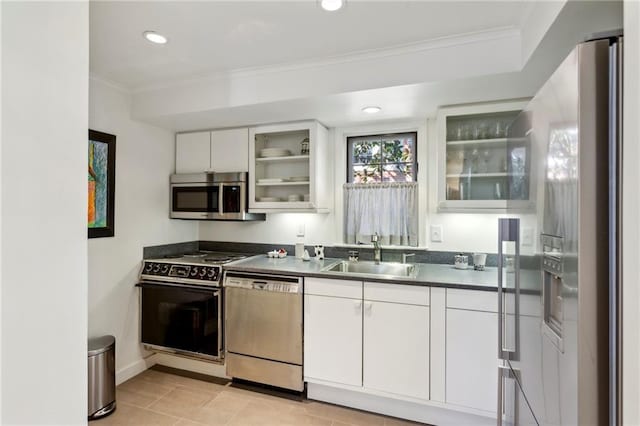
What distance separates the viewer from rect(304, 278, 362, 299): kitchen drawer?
2.29 metres

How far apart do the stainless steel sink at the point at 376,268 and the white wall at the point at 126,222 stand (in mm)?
1698

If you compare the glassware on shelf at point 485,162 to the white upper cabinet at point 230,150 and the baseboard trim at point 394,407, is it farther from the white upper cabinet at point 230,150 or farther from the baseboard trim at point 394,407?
the white upper cabinet at point 230,150

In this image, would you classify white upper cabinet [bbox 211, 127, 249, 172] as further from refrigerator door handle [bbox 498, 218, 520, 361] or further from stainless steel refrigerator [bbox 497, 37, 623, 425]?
stainless steel refrigerator [bbox 497, 37, 623, 425]

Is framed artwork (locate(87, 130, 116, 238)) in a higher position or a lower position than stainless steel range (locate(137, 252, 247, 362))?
higher

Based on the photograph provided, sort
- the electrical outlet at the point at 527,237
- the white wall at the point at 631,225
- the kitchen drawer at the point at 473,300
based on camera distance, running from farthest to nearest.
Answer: the kitchen drawer at the point at 473,300
the electrical outlet at the point at 527,237
the white wall at the point at 631,225

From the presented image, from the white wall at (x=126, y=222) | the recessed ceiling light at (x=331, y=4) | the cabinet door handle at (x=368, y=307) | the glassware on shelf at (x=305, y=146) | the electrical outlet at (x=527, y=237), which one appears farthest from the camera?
the glassware on shelf at (x=305, y=146)

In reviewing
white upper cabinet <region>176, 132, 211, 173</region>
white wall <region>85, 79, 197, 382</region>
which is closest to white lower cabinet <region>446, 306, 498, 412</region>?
white upper cabinet <region>176, 132, 211, 173</region>

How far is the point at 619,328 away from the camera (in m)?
0.72

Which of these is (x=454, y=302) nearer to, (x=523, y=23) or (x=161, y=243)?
→ (x=523, y=23)

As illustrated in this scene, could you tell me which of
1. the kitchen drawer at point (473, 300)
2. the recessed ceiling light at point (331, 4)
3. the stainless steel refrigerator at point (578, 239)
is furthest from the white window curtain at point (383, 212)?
the stainless steel refrigerator at point (578, 239)

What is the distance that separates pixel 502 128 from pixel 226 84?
2.02 metres

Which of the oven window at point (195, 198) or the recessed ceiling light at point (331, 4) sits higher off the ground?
the recessed ceiling light at point (331, 4)

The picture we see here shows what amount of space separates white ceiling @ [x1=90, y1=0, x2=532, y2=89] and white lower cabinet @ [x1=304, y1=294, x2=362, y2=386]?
1.67 metres

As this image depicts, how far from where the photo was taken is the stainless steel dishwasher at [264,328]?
2424 mm
